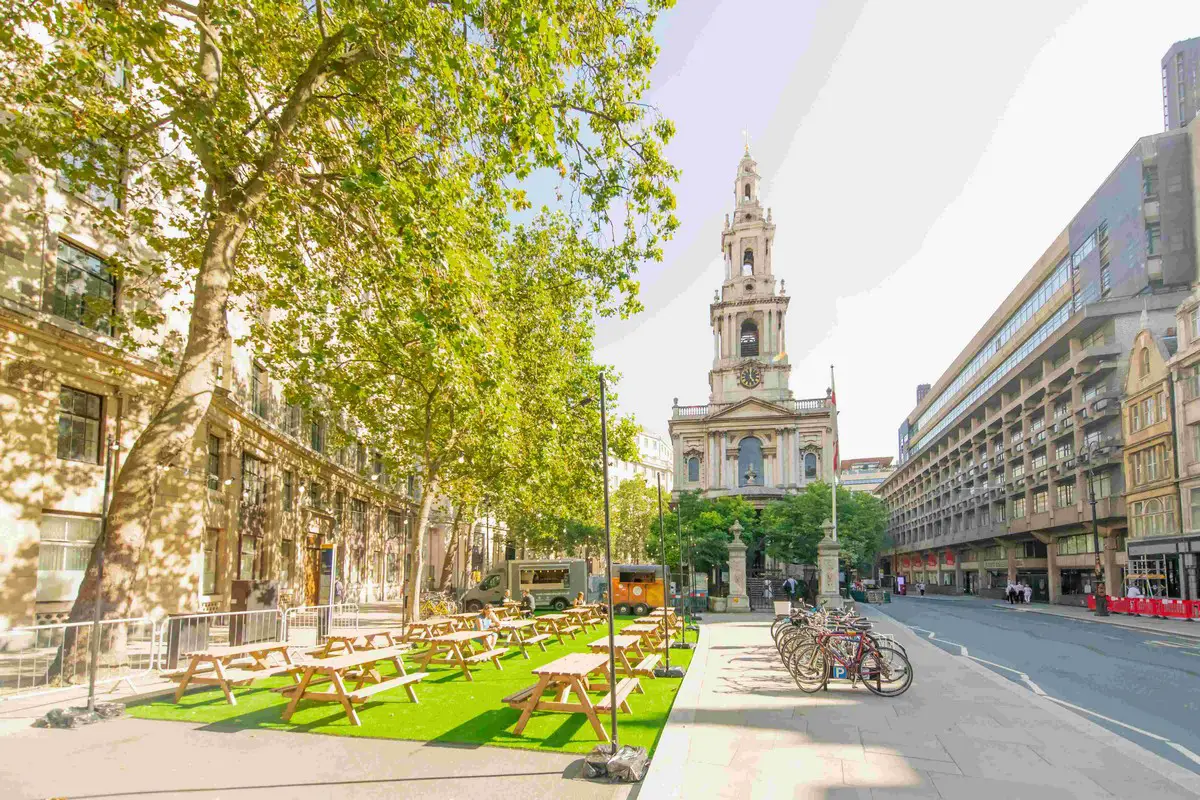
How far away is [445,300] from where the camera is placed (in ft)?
41.8

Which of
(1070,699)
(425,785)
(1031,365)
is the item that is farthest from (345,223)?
(1031,365)

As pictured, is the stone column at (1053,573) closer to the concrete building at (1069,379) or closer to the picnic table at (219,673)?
the concrete building at (1069,379)

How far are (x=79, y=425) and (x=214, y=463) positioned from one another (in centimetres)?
657

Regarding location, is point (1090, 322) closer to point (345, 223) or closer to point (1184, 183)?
point (1184, 183)

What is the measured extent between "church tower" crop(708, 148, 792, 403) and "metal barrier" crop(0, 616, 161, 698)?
7035 cm

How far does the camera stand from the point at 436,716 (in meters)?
9.81

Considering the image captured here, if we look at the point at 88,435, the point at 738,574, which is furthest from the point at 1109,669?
the point at 88,435

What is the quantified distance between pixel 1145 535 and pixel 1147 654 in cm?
2342

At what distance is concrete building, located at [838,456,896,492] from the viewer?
558 ft

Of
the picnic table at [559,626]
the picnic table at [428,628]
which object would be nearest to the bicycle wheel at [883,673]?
the picnic table at [428,628]

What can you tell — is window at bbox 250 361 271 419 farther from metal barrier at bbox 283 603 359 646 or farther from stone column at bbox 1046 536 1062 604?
stone column at bbox 1046 536 1062 604

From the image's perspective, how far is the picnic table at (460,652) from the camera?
1295 cm

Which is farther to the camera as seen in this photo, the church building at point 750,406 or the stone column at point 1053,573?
the church building at point 750,406

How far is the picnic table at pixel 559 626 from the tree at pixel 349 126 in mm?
7914
